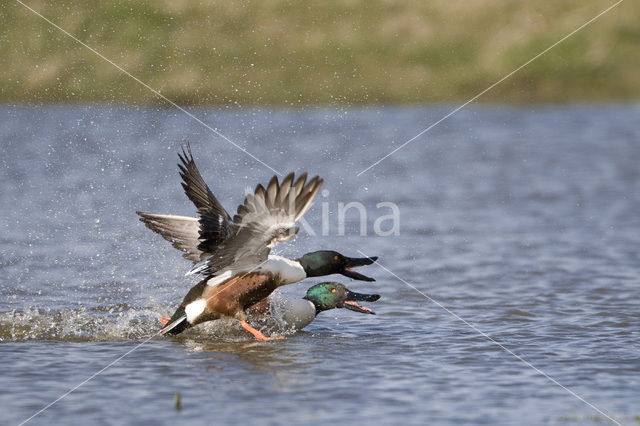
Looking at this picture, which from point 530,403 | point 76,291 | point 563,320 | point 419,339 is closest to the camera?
point 530,403

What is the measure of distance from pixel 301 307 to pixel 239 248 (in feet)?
4.46

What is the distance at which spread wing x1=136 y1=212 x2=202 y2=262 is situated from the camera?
9.91m

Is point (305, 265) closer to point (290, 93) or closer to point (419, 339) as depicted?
point (419, 339)

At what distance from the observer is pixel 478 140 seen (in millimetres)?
27156

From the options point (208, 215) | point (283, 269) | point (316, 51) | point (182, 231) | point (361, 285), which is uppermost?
point (316, 51)

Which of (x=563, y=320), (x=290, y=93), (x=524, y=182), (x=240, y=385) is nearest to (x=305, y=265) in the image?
(x=240, y=385)

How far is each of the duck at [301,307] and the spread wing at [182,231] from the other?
32.8 inches

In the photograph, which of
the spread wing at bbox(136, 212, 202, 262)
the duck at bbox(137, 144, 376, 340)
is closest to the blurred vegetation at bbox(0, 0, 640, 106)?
the spread wing at bbox(136, 212, 202, 262)

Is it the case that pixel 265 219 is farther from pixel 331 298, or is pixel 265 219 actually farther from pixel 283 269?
pixel 331 298

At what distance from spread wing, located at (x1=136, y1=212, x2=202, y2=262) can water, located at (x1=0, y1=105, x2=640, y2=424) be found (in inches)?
33.1

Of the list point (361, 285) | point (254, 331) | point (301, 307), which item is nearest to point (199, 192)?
point (254, 331)

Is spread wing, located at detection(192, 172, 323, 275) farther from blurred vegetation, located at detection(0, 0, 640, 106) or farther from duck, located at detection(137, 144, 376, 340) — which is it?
blurred vegetation, located at detection(0, 0, 640, 106)

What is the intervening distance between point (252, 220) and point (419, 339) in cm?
212

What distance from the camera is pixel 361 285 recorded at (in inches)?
495
